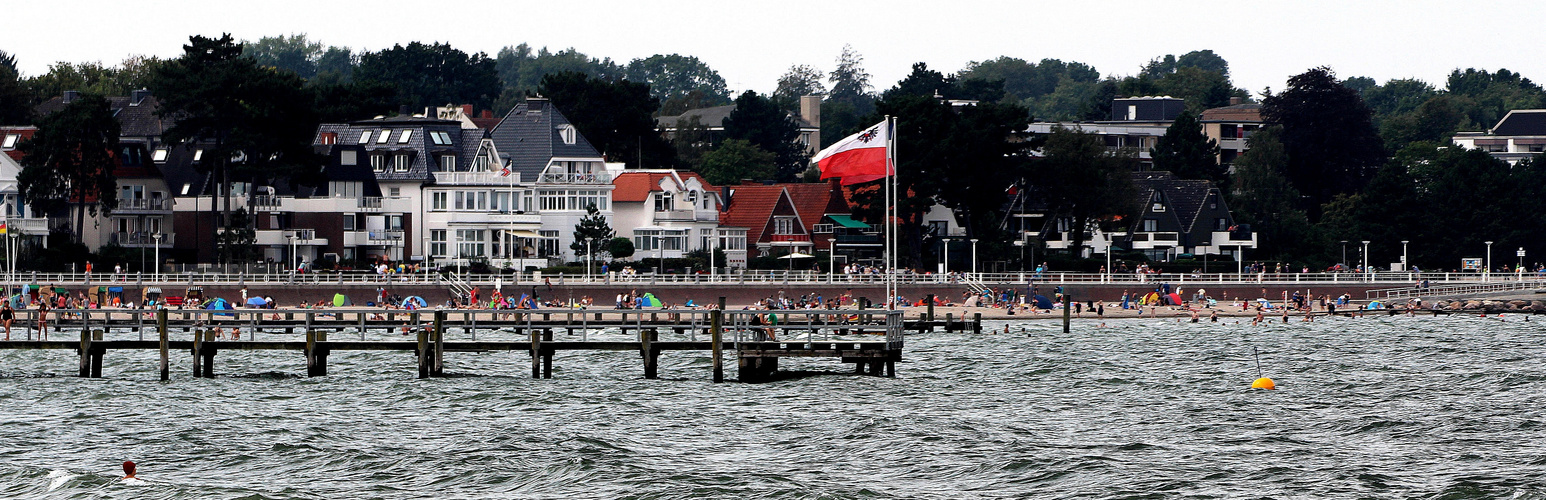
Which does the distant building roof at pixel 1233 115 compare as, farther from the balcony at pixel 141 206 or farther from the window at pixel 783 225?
the balcony at pixel 141 206

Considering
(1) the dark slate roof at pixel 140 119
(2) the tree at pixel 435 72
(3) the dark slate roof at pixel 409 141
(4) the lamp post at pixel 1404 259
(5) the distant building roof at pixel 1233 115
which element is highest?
(2) the tree at pixel 435 72

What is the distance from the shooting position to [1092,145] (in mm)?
117625

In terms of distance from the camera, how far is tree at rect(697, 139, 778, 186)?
140 meters

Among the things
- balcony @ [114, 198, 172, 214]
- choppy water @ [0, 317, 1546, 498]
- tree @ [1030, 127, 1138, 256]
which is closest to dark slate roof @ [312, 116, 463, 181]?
balcony @ [114, 198, 172, 214]

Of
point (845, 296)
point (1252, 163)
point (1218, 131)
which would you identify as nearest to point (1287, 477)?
point (845, 296)

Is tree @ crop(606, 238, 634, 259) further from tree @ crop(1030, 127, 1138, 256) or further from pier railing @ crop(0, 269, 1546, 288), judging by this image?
tree @ crop(1030, 127, 1138, 256)

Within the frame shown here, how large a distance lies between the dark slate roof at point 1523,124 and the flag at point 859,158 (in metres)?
154

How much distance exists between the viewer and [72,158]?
104 m

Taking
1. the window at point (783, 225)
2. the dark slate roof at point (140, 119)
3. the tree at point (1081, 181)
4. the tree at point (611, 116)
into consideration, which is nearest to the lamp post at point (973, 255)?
the tree at point (1081, 181)

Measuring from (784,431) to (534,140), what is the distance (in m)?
77.9

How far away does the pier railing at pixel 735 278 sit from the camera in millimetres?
94438

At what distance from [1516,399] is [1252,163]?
9307cm

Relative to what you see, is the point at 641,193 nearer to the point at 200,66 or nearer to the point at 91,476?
the point at 200,66

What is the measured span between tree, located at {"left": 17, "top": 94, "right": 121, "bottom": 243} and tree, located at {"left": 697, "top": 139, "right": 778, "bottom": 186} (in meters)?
45.9
